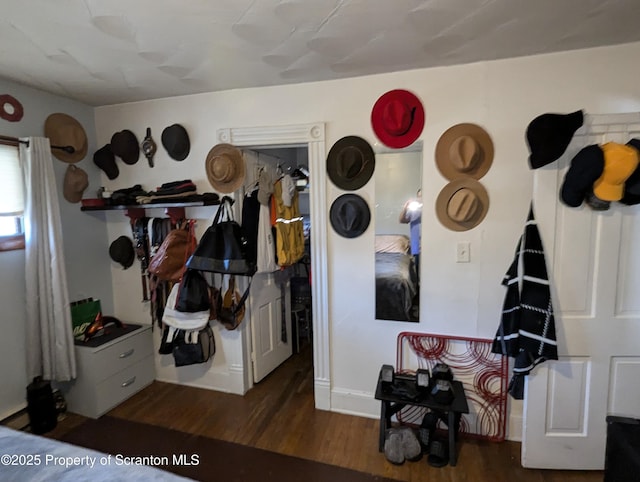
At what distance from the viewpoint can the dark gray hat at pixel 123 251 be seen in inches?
108

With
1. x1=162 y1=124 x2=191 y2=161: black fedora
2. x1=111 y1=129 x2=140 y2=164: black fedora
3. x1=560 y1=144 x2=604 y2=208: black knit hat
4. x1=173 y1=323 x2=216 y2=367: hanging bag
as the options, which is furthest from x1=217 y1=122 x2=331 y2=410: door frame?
x1=560 y1=144 x2=604 y2=208: black knit hat

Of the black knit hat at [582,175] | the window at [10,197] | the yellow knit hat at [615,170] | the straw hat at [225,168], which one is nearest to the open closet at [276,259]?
the straw hat at [225,168]

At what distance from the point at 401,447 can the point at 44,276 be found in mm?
2569

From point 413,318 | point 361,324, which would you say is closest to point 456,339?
point 413,318

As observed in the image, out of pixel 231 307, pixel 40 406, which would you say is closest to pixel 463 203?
pixel 231 307

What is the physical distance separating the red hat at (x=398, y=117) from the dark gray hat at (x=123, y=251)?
2.21 metres

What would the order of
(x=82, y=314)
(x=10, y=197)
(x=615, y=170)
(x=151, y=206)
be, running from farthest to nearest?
1. (x=82, y=314)
2. (x=151, y=206)
3. (x=10, y=197)
4. (x=615, y=170)

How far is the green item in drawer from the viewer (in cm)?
253

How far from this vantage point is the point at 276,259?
9.02 ft

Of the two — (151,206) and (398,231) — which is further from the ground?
(151,206)

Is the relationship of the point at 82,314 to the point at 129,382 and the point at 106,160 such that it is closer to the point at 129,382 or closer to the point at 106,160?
the point at 129,382

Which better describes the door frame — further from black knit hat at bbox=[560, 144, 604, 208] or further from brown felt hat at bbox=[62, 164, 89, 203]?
black knit hat at bbox=[560, 144, 604, 208]

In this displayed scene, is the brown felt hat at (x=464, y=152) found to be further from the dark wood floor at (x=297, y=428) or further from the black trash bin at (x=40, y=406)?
the black trash bin at (x=40, y=406)

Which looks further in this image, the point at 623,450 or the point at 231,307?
the point at 231,307
